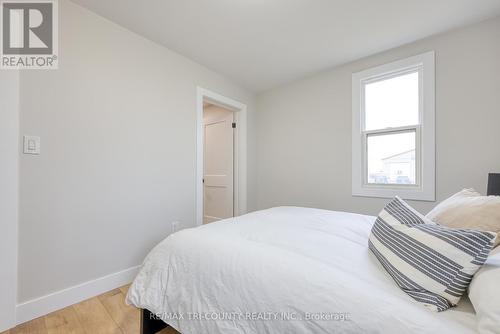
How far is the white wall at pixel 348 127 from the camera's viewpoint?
1853 millimetres

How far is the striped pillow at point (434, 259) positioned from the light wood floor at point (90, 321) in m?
1.33

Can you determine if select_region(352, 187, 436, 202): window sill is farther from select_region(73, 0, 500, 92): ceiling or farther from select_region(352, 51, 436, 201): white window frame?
select_region(73, 0, 500, 92): ceiling

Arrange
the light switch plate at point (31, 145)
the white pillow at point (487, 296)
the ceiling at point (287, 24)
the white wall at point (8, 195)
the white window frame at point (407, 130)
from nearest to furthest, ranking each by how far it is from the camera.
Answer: the white pillow at point (487, 296) < the white wall at point (8, 195) < the light switch plate at point (31, 145) < the ceiling at point (287, 24) < the white window frame at point (407, 130)

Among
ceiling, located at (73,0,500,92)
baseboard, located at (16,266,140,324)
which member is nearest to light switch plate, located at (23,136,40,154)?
baseboard, located at (16,266,140,324)

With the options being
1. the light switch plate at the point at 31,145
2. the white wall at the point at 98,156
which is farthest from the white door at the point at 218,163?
the light switch plate at the point at 31,145

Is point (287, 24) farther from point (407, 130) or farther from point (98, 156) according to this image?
point (98, 156)

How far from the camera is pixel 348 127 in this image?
2590 mm

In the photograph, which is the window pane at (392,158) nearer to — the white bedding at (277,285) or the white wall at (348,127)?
the white wall at (348,127)

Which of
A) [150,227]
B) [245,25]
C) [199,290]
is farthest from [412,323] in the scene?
[245,25]

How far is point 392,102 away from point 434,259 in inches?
86.5

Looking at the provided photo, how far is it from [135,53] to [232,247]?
2.09 metres

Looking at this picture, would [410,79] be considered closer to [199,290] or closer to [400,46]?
[400,46]

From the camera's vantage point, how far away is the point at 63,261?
5.28 feet

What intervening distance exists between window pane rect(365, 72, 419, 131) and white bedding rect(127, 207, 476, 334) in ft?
5.27
